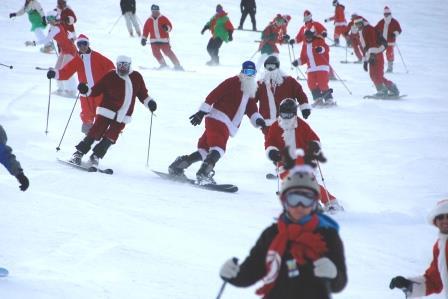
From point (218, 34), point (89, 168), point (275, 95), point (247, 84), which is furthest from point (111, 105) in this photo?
point (218, 34)

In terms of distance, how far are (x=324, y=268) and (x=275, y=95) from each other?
6010 mm

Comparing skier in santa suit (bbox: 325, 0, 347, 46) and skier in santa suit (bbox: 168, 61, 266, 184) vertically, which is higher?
skier in santa suit (bbox: 168, 61, 266, 184)

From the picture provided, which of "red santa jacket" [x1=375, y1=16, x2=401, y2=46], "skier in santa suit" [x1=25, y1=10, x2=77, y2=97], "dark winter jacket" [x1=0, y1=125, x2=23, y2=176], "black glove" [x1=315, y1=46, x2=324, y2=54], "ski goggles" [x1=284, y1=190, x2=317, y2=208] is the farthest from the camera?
"red santa jacket" [x1=375, y1=16, x2=401, y2=46]

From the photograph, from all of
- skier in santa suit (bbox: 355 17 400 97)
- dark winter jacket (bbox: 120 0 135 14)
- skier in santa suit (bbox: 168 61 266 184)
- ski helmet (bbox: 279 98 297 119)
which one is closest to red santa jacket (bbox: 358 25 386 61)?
skier in santa suit (bbox: 355 17 400 97)

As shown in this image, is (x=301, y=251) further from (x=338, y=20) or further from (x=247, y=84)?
(x=338, y=20)

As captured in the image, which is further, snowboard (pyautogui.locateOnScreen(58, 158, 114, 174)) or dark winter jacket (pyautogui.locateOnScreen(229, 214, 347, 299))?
snowboard (pyautogui.locateOnScreen(58, 158, 114, 174))

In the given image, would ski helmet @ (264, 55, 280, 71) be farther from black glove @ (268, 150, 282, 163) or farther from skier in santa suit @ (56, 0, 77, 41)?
skier in santa suit @ (56, 0, 77, 41)

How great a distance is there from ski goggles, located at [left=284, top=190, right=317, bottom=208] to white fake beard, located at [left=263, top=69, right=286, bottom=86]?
5.82 meters

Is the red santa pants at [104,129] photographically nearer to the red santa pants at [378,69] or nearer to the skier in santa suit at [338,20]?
the red santa pants at [378,69]

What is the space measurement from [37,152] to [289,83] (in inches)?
121

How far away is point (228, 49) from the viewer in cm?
2175

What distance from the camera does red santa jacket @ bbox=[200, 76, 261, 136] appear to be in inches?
328

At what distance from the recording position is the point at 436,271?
13.6 ft

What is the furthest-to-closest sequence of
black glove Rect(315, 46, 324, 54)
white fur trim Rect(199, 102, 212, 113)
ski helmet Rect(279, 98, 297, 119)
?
black glove Rect(315, 46, 324, 54), white fur trim Rect(199, 102, 212, 113), ski helmet Rect(279, 98, 297, 119)
